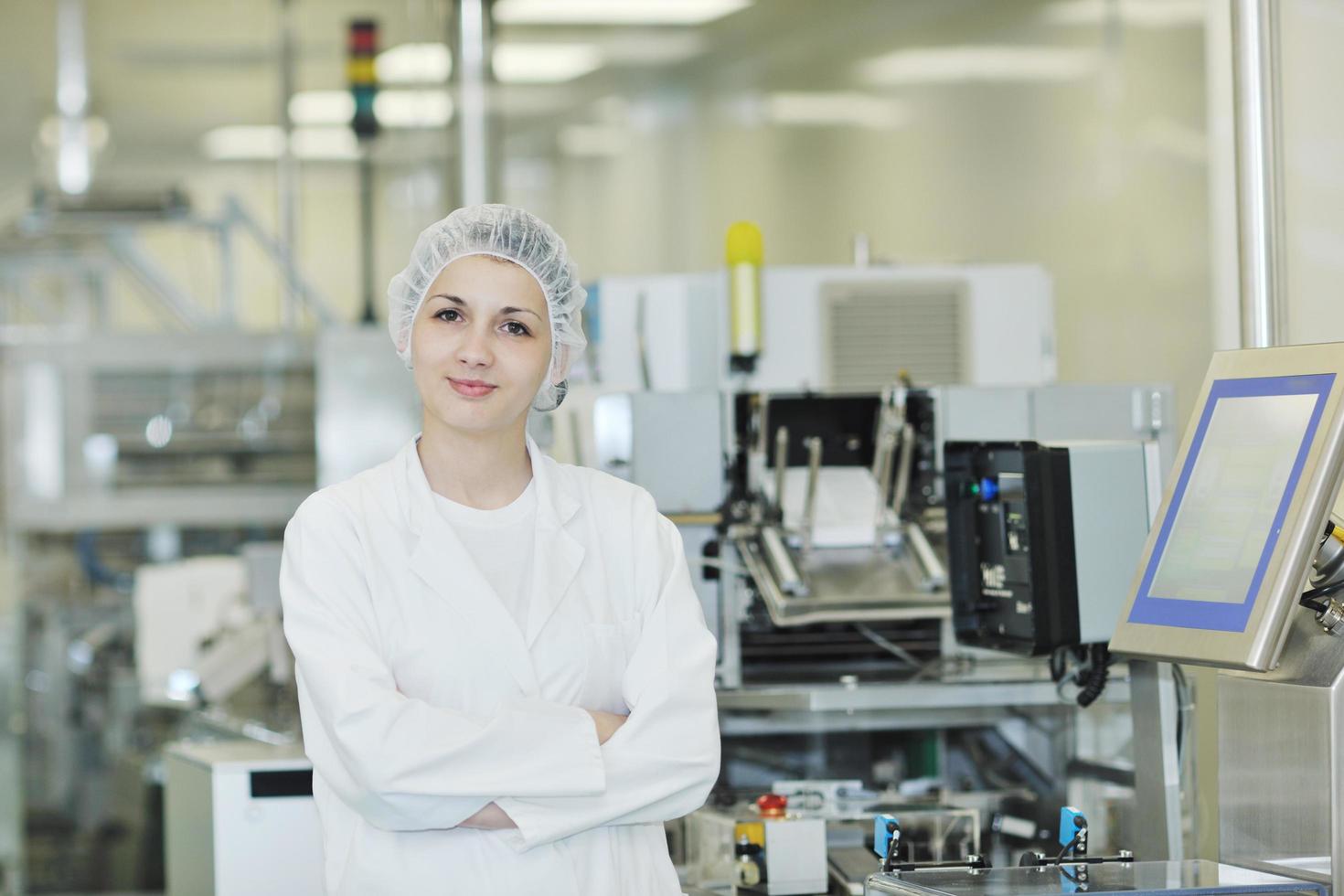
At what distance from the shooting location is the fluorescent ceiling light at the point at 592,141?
20.3 feet

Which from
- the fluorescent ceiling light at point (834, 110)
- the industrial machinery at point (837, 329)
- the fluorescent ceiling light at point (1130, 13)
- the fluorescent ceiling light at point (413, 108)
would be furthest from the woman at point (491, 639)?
the fluorescent ceiling light at point (834, 110)

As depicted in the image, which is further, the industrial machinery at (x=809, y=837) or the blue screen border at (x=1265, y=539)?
the industrial machinery at (x=809, y=837)

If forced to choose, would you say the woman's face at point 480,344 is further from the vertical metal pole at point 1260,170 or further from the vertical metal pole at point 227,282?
the vertical metal pole at point 227,282

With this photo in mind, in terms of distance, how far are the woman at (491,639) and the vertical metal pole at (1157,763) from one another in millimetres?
845

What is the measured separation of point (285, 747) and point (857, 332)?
1568 mm

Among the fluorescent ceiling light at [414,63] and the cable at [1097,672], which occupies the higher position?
the fluorescent ceiling light at [414,63]

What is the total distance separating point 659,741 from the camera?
1.79 meters

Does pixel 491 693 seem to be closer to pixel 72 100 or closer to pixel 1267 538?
pixel 1267 538

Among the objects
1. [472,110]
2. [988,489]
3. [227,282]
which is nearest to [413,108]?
[227,282]

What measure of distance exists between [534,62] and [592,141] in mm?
379

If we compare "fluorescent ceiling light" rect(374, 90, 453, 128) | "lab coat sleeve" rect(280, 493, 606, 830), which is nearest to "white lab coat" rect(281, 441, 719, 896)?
"lab coat sleeve" rect(280, 493, 606, 830)

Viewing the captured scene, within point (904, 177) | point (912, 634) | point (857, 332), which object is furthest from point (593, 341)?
point (904, 177)

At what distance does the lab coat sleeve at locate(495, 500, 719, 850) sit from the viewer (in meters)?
1.74

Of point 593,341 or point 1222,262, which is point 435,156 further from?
point 1222,262
